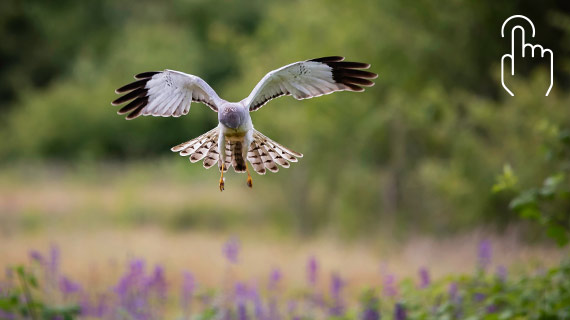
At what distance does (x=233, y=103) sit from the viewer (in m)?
3.73

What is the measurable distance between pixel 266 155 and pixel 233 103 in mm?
958

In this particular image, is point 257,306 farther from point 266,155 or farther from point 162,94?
point 162,94

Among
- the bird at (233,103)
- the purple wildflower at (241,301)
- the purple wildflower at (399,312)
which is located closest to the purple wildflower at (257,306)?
the purple wildflower at (241,301)

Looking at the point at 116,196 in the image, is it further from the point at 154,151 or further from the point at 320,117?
the point at 154,151

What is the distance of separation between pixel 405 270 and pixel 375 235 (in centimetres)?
321

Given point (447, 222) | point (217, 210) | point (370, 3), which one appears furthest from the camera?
point (217, 210)

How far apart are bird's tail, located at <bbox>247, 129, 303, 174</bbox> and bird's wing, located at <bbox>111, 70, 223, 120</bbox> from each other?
Result: 463 mm

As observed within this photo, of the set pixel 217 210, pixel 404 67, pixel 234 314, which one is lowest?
pixel 234 314

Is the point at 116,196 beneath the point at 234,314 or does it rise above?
above

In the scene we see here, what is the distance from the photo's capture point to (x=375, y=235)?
15609 millimetres

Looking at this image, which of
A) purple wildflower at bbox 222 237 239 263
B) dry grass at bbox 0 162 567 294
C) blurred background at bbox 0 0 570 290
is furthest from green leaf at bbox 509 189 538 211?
blurred background at bbox 0 0 570 290

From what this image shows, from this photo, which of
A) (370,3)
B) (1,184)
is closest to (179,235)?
(370,3)

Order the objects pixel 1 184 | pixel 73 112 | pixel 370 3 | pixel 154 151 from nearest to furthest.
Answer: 1. pixel 370 3
2. pixel 1 184
3. pixel 73 112
4. pixel 154 151

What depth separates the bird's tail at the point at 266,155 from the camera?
4457 millimetres
